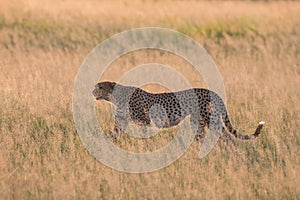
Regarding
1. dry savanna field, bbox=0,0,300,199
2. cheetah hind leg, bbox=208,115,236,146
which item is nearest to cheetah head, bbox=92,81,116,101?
→ dry savanna field, bbox=0,0,300,199

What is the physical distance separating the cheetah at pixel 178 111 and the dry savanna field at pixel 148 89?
0.44 feet

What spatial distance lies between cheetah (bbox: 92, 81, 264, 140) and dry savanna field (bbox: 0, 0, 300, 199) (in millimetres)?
134

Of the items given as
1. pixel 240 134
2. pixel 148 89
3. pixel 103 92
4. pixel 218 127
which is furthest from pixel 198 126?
pixel 148 89

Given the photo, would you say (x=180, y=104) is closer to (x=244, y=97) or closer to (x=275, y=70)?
(x=244, y=97)

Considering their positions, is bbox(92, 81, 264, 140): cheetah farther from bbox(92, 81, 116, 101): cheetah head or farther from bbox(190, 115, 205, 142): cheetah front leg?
bbox(92, 81, 116, 101): cheetah head

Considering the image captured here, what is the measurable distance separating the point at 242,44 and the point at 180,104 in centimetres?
494

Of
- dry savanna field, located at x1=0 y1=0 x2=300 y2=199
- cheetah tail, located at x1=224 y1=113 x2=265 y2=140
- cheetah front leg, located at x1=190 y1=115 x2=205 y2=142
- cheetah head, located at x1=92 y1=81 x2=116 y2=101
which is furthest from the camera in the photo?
cheetah head, located at x1=92 y1=81 x2=116 y2=101

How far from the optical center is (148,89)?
8414mm

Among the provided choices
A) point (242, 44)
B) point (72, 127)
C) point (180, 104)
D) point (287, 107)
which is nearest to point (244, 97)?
point (287, 107)

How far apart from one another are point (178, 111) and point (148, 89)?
2111mm

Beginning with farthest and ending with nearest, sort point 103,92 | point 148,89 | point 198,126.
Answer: point 148,89 → point 103,92 → point 198,126

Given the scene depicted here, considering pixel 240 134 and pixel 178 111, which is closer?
pixel 240 134

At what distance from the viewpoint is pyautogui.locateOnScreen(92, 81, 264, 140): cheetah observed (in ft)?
20.6

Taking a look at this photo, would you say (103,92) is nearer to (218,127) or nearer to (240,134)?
(218,127)
